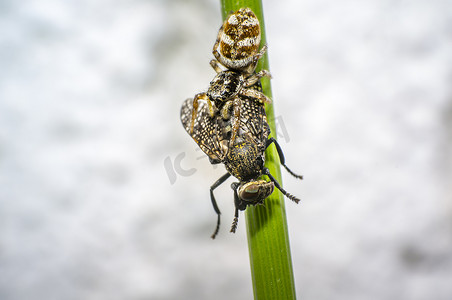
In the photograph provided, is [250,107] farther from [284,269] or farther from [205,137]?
[284,269]

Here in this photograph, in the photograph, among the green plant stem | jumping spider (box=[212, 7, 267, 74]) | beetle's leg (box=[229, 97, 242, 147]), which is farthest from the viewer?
beetle's leg (box=[229, 97, 242, 147])

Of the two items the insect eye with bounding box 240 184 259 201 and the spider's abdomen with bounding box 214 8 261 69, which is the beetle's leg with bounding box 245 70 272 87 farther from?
the insect eye with bounding box 240 184 259 201

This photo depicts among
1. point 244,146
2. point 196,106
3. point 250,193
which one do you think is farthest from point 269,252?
point 196,106

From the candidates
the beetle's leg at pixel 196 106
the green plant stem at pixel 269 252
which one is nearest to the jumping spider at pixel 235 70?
the beetle's leg at pixel 196 106

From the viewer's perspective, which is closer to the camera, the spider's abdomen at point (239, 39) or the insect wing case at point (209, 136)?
the spider's abdomen at point (239, 39)

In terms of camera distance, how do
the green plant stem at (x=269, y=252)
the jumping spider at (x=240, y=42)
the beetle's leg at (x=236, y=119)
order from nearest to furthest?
the green plant stem at (x=269, y=252) < the jumping spider at (x=240, y=42) < the beetle's leg at (x=236, y=119)

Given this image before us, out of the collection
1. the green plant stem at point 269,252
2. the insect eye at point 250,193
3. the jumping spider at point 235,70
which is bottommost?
the green plant stem at point 269,252

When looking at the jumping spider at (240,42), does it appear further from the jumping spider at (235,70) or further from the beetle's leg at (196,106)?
the beetle's leg at (196,106)

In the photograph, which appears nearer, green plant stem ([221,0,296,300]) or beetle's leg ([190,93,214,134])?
green plant stem ([221,0,296,300])

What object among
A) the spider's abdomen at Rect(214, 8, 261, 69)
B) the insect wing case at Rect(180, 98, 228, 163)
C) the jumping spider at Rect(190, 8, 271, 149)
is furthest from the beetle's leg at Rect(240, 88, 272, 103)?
the insect wing case at Rect(180, 98, 228, 163)

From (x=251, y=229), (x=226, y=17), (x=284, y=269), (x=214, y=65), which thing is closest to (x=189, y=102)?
→ (x=214, y=65)

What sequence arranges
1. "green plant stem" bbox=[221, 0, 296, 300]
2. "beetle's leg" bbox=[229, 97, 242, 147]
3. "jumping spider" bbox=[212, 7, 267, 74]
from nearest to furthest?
"green plant stem" bbox=[221, 0, 296, 300]
"jumping spider" bbox=[212, 7, 267, 74]
"beetle's leg" bbox=[229, 97, 242, 147]
